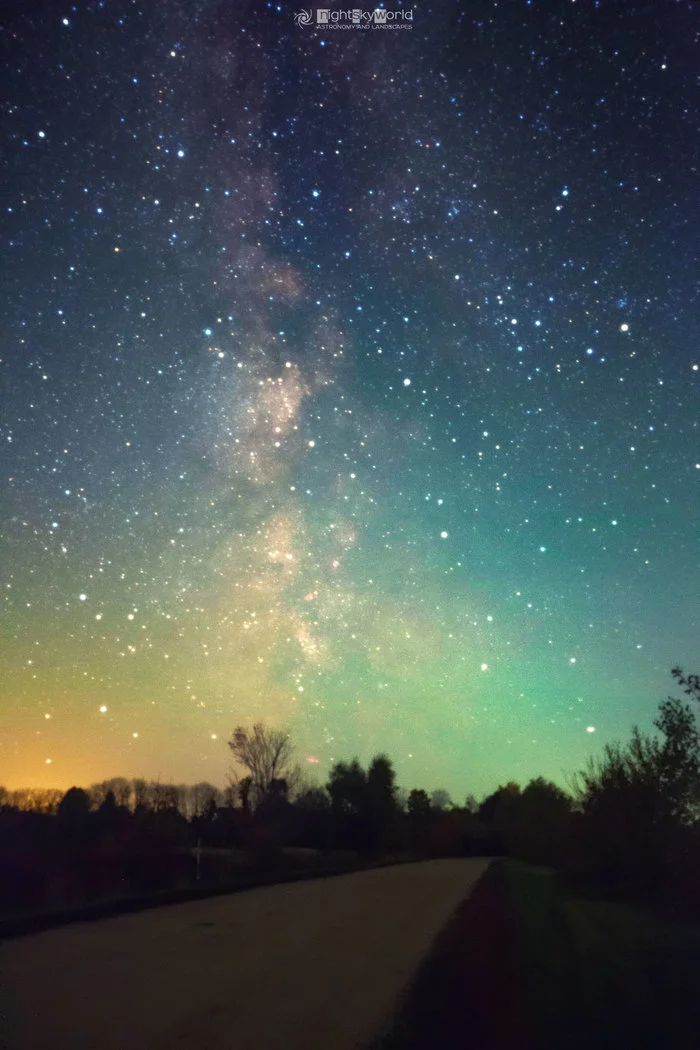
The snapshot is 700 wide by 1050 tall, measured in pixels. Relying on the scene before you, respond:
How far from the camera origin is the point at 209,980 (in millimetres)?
9586

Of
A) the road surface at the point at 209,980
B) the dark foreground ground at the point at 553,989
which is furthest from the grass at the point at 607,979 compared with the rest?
the road surface at the point at 209,980

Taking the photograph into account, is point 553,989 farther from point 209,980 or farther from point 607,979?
point 209,980

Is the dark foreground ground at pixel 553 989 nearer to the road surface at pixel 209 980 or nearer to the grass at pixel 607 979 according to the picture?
the grass at pixel 607 979

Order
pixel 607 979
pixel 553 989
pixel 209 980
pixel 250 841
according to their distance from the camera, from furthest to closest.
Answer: pixel 250 841 < pixel 607 979 < pixel 553 989 < pixel 209 980

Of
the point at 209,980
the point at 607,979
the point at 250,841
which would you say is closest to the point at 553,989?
the point at 607,979

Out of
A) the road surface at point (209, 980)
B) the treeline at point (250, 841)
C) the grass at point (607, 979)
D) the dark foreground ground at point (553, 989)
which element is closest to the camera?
the road surface at point (209, 980)

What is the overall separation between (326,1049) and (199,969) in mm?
4133

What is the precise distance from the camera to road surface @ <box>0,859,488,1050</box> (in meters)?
7.13

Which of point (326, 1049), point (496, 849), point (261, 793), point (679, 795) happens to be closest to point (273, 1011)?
point (326, 1049)

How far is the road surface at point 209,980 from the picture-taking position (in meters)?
7.13

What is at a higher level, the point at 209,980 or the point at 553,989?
the point at 209,980

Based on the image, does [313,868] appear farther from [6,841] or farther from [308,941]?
[308,941]

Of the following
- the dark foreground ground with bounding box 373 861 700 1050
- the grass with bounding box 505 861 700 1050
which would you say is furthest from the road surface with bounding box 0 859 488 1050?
the grass with bounding box 505 861 700 1050

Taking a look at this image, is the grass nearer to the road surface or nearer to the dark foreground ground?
the dark foreground ground
